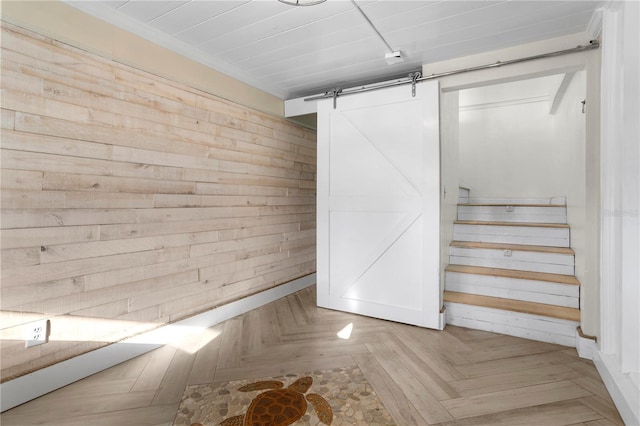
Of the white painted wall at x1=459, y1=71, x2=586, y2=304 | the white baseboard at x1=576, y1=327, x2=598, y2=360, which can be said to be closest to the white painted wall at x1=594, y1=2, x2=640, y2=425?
the white baseboard at x1=576, y1=327, x2=598, y2=360

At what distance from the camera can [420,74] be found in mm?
2859

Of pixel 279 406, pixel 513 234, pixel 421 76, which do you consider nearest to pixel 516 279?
pixel 513 234

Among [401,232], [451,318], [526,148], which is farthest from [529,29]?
[526,148]

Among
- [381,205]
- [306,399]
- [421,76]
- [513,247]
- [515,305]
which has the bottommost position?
[306,399]

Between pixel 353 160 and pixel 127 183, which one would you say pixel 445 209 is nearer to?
pixel 353 160

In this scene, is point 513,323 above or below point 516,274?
below

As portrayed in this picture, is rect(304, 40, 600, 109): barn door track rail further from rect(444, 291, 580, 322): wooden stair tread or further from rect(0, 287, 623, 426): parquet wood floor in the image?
rect(0, 287, 623, 426): parquet wood floor

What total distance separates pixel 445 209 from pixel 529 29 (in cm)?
154

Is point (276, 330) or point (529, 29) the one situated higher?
point (529, 29)

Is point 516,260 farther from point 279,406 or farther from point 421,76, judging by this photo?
point 279,406

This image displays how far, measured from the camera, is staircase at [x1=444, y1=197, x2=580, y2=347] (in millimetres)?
2535

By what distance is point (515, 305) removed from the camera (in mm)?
2666

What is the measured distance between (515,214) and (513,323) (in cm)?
154

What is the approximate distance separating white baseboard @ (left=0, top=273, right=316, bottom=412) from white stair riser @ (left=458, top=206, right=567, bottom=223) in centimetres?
285
